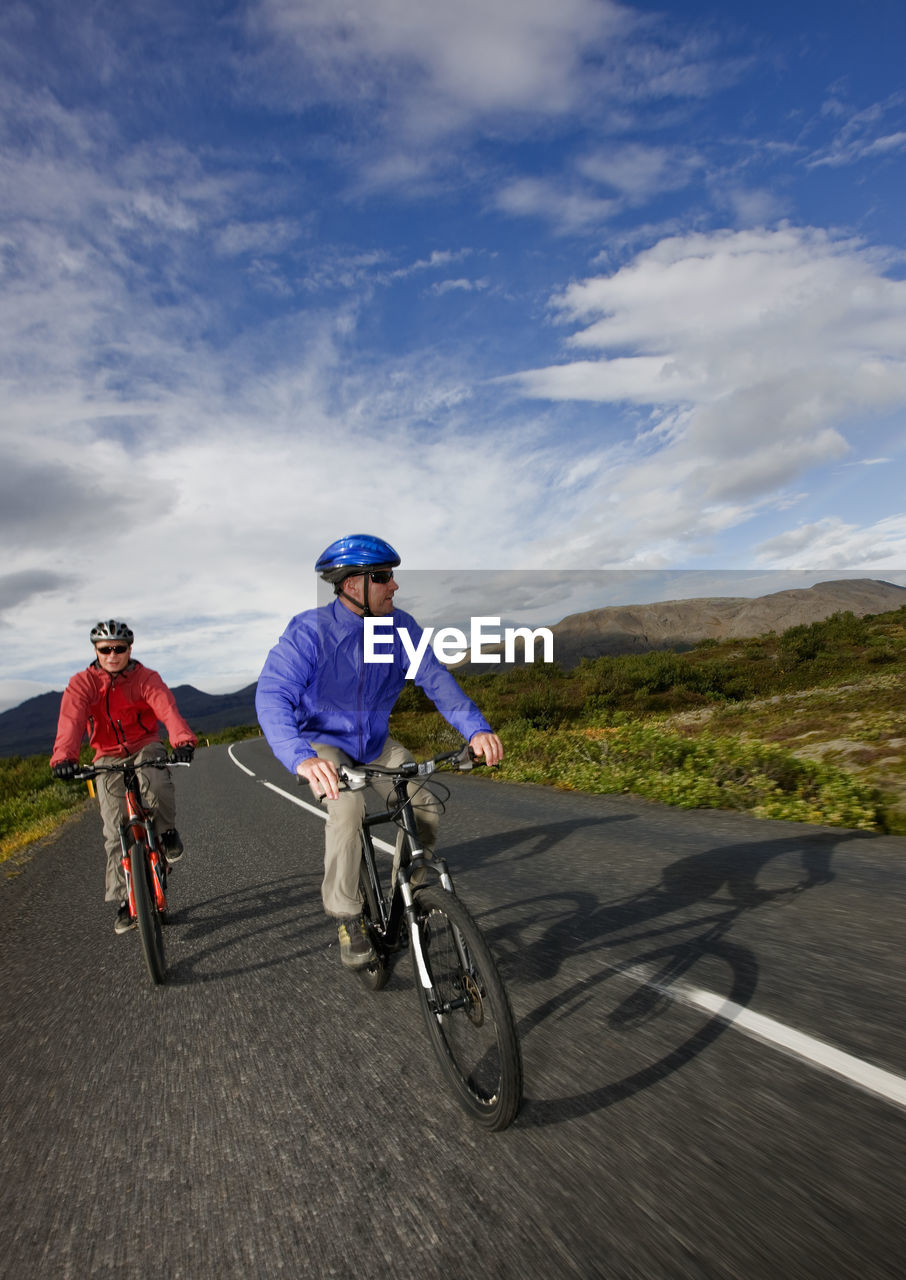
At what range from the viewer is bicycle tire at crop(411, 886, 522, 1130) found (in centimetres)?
232

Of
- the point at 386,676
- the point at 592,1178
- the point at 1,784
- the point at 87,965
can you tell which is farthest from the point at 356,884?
the point at 1,784

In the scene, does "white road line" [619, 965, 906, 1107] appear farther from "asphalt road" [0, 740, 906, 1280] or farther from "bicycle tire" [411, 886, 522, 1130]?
"bicycle tire" [411, 886, 522, 1130]

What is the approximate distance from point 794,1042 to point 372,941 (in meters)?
1.98

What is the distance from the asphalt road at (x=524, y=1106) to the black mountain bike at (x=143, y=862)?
0.93 ft

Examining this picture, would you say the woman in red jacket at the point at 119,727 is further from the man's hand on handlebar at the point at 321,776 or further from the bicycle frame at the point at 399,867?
the man's hand on handlebar at the point at 321,776

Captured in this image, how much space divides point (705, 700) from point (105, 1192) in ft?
65.3

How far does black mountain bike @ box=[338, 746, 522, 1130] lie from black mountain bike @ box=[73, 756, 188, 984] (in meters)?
1.69

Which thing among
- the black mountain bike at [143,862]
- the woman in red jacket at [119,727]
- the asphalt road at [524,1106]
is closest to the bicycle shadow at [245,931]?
the asphalt road at [524,1106]

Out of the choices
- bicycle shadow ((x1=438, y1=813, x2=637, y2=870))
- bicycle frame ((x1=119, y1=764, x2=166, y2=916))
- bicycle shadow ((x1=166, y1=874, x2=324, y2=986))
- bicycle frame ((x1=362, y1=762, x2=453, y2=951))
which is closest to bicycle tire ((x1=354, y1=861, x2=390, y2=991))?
bicycle frame ((x1=362, y1=762, x2=453, y2=951))

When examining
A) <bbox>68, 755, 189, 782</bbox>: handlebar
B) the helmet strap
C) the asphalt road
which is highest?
the helmet strap

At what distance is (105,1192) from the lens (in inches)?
90.6

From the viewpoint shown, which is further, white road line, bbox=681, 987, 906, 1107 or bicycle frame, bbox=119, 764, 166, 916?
bicycle frame, bbox=119, 764, 166, 916

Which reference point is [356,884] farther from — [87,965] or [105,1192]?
[87,965]

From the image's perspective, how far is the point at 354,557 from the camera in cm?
340
